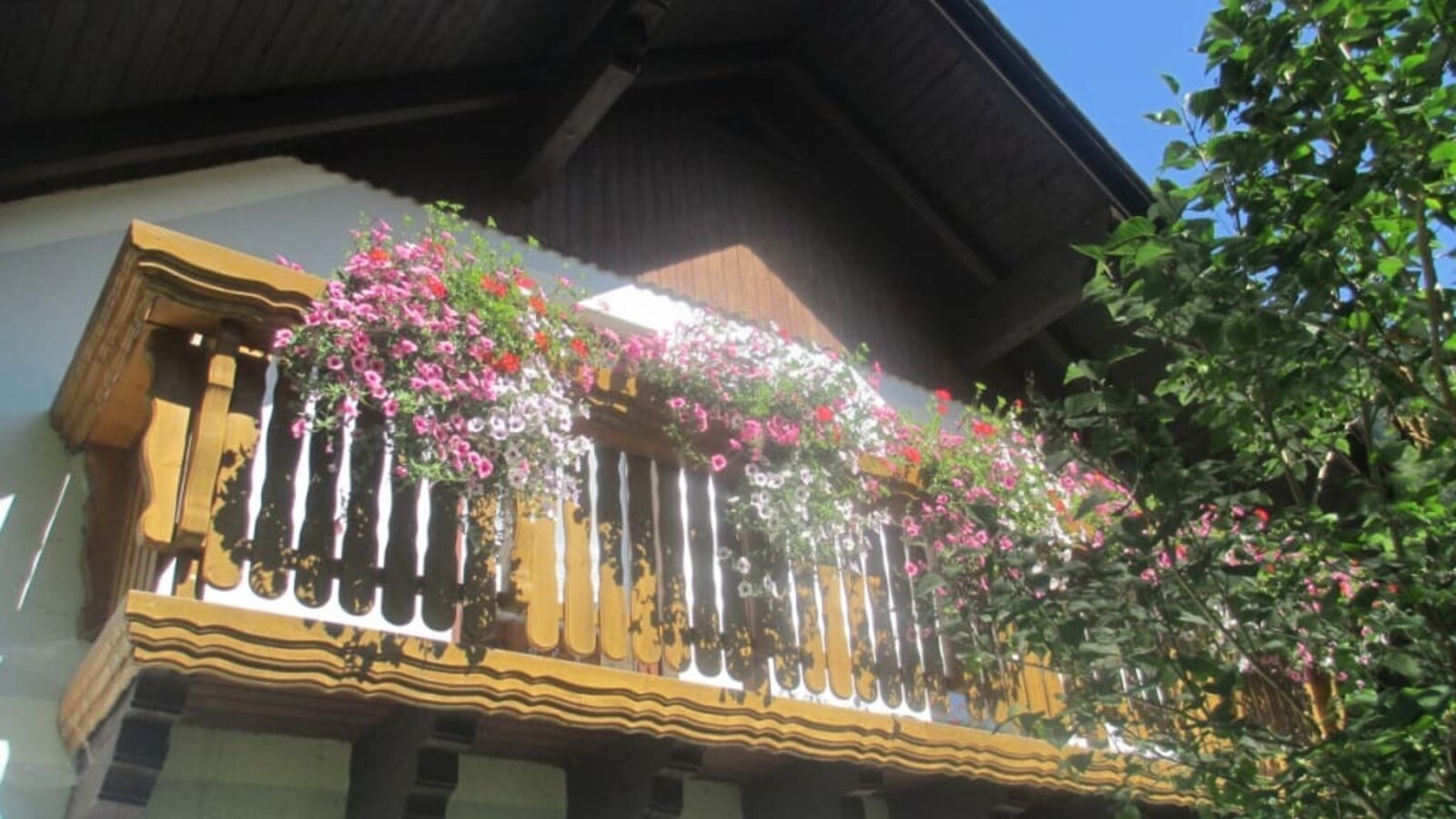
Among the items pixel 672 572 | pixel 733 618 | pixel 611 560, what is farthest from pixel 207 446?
pixel 733 618

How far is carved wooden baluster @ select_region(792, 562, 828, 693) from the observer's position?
4680 mm

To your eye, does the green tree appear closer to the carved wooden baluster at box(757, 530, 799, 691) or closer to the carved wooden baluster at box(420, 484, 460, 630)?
the carved wooden baluster at box(757, 530, 799, 691)

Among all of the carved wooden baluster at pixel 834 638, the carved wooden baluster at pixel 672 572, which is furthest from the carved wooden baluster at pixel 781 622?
the carved wooden baluster at pixel 672 572

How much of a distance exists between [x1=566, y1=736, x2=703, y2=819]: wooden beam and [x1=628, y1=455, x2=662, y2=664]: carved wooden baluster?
1.13 feet

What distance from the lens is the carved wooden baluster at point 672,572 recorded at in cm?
434

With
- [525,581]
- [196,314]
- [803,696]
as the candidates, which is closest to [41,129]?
[196,314]

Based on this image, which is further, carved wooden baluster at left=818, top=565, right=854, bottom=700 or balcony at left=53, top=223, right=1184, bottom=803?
carved wooden baluster at left=818, top=565, right=854, bottom=700

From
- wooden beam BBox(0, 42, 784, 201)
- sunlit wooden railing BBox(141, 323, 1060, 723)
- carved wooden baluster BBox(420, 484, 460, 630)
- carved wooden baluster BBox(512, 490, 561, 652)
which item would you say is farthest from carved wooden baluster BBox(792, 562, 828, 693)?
wooden beam BBox(0, 42, 784, 201)

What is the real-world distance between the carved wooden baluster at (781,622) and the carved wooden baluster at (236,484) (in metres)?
1.99

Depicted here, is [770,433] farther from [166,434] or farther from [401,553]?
[166,434]

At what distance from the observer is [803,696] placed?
5191mm

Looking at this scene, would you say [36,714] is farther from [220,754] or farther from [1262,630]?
[1262,630]

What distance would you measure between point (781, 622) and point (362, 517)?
5.62ft

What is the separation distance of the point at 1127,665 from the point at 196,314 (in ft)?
9.45
